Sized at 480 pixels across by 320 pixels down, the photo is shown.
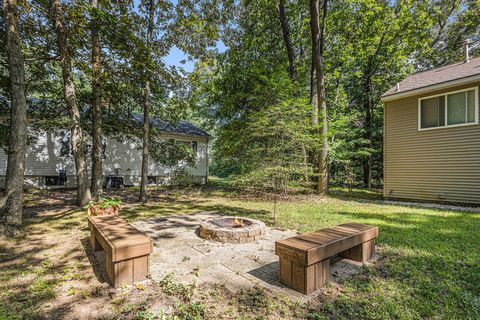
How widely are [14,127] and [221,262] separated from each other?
5.09 meters

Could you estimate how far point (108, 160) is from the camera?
545 inches

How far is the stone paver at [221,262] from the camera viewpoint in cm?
292

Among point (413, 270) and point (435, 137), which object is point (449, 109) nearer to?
point (435, 137)

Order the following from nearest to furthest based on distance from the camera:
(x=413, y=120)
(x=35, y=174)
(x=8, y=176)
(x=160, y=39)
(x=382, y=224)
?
(x=8, y=176) → (x=382, y=224) → (x=160, y=39) → (x=413, y=120) → (x=35, y=174)

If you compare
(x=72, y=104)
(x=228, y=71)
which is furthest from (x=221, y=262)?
(x=228, y=71)

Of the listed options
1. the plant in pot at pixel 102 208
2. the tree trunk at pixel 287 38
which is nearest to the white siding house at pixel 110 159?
the plant in pot at pixel 102 208

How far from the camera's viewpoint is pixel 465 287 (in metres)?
2.76

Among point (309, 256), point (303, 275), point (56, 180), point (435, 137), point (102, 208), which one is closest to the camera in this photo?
point (309, 256)

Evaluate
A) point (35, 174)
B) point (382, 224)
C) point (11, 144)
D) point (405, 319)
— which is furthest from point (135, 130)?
point (405, 319)

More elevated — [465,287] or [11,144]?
[11,144]

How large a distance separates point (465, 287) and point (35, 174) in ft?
52.1

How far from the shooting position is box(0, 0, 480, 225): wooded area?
6.57m

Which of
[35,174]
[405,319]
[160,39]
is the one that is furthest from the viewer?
[35,174]

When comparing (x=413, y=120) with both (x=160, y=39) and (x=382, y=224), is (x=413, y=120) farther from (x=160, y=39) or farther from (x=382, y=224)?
(x=160, y=39)
